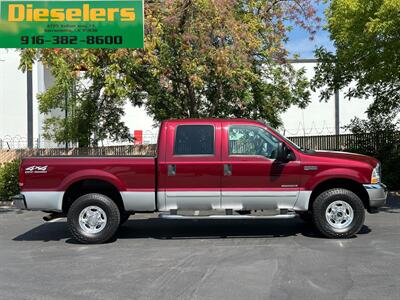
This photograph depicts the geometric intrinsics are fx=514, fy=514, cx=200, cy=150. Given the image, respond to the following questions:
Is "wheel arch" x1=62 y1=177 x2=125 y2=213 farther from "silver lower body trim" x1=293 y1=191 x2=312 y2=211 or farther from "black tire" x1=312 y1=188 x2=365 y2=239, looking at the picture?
"black tire" x1=312 y1=188 x2=365 y2=239

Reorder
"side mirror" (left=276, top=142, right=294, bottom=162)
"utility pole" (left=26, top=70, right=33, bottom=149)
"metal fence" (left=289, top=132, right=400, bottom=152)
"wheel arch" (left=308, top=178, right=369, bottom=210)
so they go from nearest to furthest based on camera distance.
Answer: "side mirror" (left=276, top=142, right=294, bottom=162) < "wheel arch" (left=308, top=178, right=369, bottom=210) < "metal fence" (left=289, top=132, right=400, bottom=152) < "utility pole" (left=26, top=70, right=33, bottom=149)

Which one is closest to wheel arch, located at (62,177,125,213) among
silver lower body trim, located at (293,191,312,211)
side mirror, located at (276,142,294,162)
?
side mirror, located at (276,142,294,162)

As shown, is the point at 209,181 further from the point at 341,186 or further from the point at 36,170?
the point at 36,170

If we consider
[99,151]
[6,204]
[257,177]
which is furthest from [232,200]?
[99,151]

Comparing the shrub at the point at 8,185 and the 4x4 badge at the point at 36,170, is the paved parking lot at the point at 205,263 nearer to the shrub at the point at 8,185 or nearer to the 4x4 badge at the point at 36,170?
the 4x4 badge at the point at 36,170

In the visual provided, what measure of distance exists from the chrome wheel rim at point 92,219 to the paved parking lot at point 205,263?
0.33 metres

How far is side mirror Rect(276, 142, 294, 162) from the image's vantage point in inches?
335

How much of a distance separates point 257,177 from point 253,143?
0.59m

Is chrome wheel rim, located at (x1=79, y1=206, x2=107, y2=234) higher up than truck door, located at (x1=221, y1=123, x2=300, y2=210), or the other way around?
truck door, located at (x1=221, y1=123, x2=300, y2=210)

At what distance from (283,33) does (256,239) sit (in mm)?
8969

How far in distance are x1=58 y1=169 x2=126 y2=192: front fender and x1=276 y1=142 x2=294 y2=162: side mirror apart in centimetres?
265

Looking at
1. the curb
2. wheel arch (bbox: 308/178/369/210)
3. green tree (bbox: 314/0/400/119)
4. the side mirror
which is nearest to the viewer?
the side mirror

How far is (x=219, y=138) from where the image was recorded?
8711 millimetres

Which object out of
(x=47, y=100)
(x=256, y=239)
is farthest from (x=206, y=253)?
(x=47, y=100)
